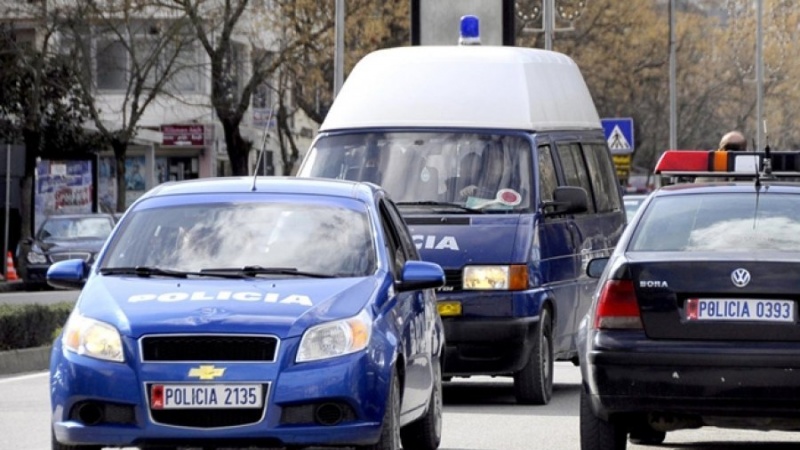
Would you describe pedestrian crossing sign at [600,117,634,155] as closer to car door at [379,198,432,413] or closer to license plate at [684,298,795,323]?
car door at [379,198,432,413]

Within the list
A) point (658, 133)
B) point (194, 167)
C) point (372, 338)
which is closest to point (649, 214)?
point (372, 338)

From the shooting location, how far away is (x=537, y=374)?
15.0 m

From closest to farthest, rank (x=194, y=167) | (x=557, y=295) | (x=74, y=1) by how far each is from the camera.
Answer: (x=557, y=295)
(x=74, y=1)
(x=194, y=167)

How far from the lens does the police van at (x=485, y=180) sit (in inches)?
578

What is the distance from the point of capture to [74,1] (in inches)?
1897

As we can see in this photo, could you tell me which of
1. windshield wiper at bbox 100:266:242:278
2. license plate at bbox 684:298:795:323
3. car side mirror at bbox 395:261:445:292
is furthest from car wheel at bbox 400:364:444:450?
license plate at bbox 684:298:795:323

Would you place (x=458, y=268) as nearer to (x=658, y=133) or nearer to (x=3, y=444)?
(x=3, y=444)

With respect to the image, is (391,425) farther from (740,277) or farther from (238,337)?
(740,277)

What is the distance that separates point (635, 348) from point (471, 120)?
6.06 meters

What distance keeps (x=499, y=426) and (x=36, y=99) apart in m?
34.2

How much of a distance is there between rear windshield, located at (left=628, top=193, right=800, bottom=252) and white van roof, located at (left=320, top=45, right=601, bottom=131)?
16.8 ft

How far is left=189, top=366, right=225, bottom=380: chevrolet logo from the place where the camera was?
927 centimetres

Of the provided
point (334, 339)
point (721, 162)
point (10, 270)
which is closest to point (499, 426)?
point (721, 162)

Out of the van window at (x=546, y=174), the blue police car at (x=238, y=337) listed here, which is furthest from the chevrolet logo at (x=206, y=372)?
the van window at (x=546, y=174)
